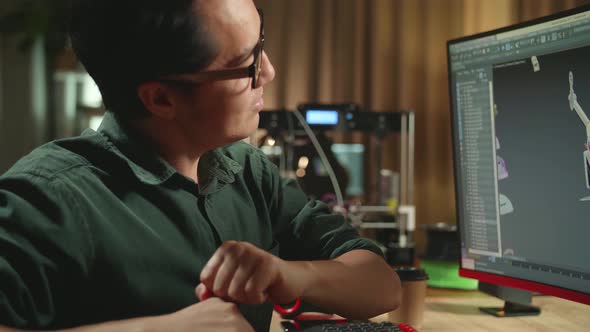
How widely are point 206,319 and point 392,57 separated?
367 centimetres

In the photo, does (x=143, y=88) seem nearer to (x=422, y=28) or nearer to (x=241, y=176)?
(x=241, y=176)

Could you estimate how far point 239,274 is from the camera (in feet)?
2.31

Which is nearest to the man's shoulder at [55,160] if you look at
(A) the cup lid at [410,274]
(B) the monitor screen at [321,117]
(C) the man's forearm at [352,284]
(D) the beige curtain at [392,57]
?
(C) the man's forearm at [352,284]

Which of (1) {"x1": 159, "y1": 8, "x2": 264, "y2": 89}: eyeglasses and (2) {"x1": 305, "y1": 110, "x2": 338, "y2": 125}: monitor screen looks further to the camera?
(2) {"x1": 305, "y1": 110, "x2": 338, "y2": 125}: monitor screen

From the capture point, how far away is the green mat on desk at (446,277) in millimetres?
1445

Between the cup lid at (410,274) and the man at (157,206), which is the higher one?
the man at (157,206)

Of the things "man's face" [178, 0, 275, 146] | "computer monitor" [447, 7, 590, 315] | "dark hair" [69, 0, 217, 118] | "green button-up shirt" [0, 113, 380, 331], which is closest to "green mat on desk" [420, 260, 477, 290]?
"computer monitor" [447, 7, 590, 315]

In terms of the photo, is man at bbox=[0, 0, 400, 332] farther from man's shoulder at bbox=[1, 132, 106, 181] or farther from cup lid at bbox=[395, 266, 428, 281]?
cup lid at bbox=[395, 266, 428, 281]

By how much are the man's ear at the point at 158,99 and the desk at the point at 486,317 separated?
43 centimetres

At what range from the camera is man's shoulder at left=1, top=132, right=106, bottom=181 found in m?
0.76

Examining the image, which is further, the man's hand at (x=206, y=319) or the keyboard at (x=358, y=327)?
the keyboard at (x=358, y=327)

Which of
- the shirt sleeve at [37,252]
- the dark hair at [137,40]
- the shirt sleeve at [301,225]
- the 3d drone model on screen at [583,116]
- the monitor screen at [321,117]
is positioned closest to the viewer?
the shirt sleeve at [37,252]

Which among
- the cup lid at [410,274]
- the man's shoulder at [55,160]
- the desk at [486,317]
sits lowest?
the desk at [486,317]

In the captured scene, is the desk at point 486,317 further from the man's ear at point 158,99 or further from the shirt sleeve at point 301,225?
the man's ear at point 158,99
